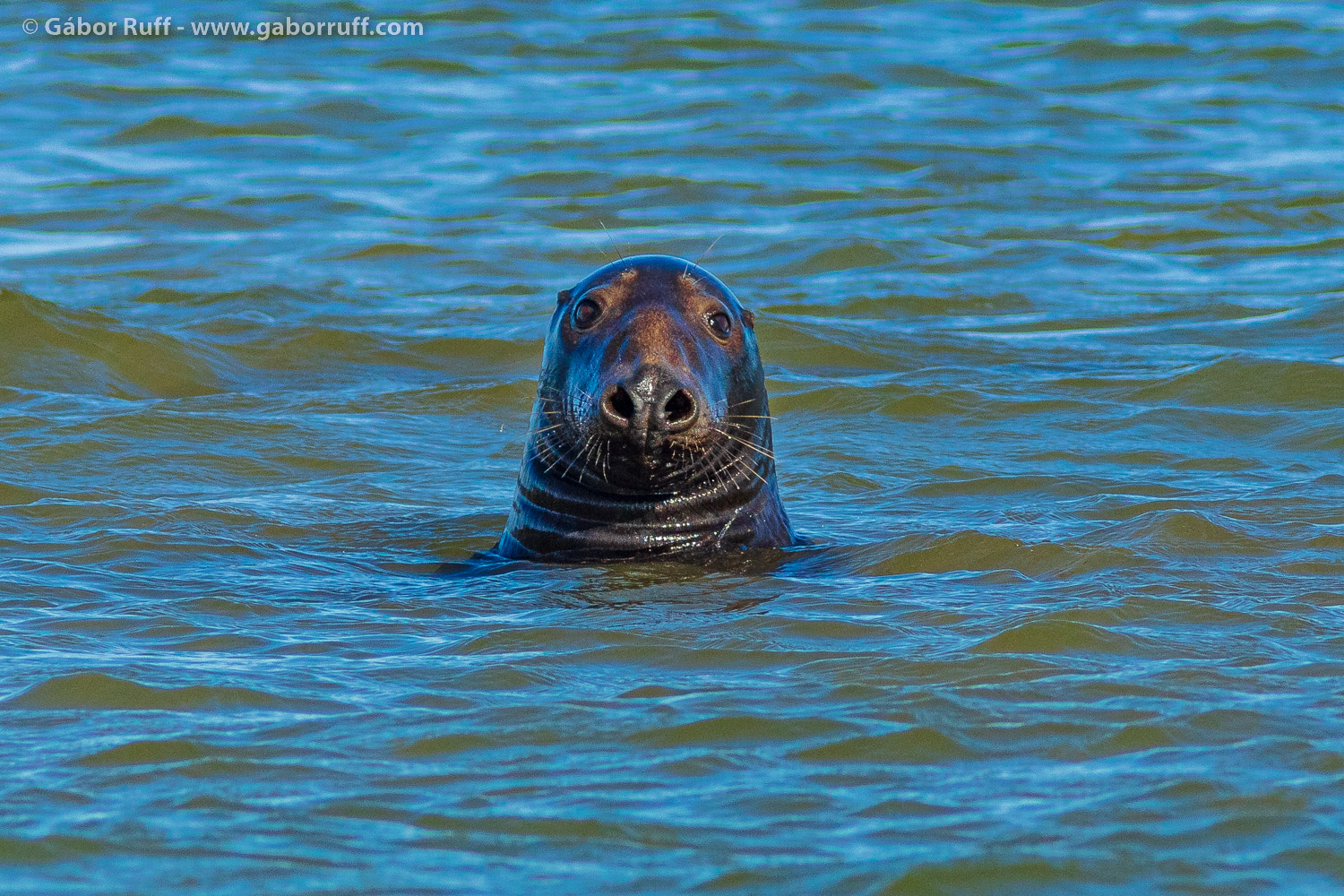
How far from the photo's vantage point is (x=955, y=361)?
11.2 meters

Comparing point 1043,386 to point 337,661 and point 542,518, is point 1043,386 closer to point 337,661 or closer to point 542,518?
point 542,518

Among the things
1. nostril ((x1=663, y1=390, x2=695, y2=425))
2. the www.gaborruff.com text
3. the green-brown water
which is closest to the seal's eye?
nostril ((x1=663, y1=390, x2=695, y2=425))

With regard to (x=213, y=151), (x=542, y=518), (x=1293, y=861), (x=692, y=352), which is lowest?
(x=1293, y=861)

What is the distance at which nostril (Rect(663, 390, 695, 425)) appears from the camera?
6355 millimetres

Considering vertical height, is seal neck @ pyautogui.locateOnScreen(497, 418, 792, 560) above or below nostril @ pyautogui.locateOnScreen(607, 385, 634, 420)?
below

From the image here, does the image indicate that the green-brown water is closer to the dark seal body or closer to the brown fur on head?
the dark seal body

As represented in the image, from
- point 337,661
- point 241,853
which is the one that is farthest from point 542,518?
point 241,853

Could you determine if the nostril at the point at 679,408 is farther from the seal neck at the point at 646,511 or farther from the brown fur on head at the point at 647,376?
the seal neck at the point at 646,511

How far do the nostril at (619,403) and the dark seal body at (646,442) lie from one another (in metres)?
0.06

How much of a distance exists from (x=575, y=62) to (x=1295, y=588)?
16066 millimetres

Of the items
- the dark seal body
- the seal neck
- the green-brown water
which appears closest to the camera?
the green-brown water

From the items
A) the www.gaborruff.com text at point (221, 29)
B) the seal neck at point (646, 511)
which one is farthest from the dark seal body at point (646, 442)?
the www.gaborruff.com text at point (221, 29)

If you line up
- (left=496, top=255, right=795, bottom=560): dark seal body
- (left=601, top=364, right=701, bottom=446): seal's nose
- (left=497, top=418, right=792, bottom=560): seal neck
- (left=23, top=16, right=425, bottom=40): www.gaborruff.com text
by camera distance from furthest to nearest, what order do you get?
(left=23, top=16, right=425, bottom=40): www.gaborruff.com text, (left=497, top=418, right=792, bottom=560): seal neck, (left=496, top=255, right=795, bottom=560): dark seal body, (left=601, top=364, right=701, bottom=446): seal's nose

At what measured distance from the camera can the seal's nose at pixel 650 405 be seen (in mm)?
6301
